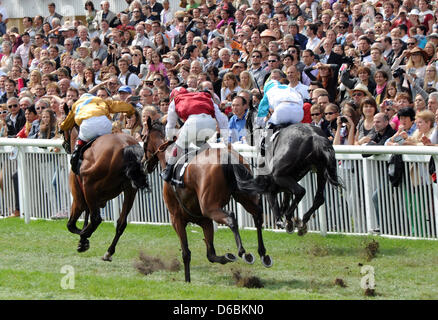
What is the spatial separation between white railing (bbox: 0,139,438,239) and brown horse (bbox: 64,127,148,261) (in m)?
1.62

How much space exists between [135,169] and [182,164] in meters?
1.22

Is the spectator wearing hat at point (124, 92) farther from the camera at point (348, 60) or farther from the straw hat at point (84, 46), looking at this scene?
the straw hat at point (84, 46)

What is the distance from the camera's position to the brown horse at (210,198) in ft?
31.7

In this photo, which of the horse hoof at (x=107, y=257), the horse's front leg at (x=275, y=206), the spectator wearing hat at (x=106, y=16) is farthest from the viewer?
the spectator wearing hat at (x=106, y=16)

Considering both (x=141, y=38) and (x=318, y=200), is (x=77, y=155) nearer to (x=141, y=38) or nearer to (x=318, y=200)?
(x=318, y=200)

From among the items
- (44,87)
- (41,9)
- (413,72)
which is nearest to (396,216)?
(413,72)

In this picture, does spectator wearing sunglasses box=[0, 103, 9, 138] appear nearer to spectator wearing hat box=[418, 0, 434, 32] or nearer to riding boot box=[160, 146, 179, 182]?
riding boot box=[160, 146, 179, 182]

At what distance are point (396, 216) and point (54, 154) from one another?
5493 millimetres

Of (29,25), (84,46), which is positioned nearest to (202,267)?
(84,46)

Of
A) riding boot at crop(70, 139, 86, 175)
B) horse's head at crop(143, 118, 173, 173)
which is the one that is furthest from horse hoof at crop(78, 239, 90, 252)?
horse's head at crop(143, 118, 173, 173)

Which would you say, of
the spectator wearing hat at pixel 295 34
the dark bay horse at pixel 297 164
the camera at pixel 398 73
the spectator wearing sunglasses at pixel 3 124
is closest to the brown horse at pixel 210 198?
the dark bay horse at pixel 297 164

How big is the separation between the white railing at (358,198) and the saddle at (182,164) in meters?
1.71

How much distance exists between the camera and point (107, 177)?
11438mm

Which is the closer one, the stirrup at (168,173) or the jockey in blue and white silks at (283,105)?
the stirrup at (168,173)
